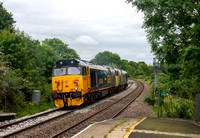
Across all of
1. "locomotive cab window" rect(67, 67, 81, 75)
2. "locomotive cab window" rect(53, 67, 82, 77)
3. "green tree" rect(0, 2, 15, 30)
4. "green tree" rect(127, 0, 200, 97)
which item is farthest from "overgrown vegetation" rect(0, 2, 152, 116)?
"green tree" rect(0, 2, 15, 30)

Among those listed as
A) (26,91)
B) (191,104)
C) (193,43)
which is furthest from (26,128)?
(26,91)

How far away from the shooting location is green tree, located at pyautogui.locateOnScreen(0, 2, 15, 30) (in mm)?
34312

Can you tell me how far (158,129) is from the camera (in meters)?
7.57

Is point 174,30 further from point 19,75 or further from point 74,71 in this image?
point 19,75

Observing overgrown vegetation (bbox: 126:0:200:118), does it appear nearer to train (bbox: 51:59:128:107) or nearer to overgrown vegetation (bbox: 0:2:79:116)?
train (bbox: 51:59:128:107)

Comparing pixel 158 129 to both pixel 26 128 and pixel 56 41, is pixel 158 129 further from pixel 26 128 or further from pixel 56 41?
pixel 56 41

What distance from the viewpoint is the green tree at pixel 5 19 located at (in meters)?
34.3

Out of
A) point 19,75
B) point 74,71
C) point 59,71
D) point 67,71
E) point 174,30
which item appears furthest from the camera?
point 19,75

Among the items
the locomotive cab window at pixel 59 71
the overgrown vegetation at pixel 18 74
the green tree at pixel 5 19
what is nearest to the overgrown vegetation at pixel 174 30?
the locomotive cab window at pixel 59 71

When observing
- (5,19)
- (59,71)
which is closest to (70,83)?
(59,71)

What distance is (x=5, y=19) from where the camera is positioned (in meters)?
35.5

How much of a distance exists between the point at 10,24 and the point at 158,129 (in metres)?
35.1

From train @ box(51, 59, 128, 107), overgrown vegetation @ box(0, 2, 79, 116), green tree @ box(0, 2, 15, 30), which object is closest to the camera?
overgrown vegetation @ box(0, 2, 79, 116)

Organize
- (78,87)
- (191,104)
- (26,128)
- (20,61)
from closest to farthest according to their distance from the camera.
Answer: (26,128)
(191,104)
(78,87)
(20,61)
